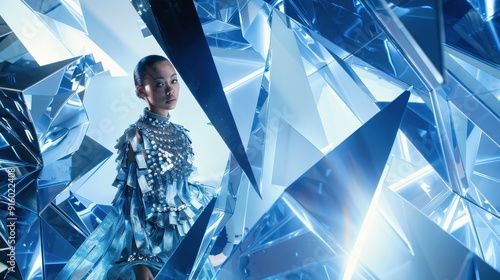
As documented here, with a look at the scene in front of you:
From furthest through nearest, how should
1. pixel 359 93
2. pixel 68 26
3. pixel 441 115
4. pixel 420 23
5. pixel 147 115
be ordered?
1. pixel 68 26
2. pixel 147 115
3. pixel 359 93
4. pixel 441 115
5. pixel 420 23

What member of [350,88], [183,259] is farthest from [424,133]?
[183,259]

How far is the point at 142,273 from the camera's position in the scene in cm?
119

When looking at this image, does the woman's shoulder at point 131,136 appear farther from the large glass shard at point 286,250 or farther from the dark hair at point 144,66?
the large glass shard at point 286,250

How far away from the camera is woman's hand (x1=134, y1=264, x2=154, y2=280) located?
46.8 inches

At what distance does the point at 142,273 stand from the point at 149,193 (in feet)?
0.64

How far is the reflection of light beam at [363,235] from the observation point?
41.8 inches

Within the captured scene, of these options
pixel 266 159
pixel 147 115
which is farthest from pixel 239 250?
pixel 147 115

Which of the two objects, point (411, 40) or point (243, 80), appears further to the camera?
point (243, 80)

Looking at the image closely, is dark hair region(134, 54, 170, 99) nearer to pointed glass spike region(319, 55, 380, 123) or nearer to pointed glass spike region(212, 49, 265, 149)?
pointed glass spike region(212, 49, 265, 149)

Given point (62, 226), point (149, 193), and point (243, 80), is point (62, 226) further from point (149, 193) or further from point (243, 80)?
point (243, 80)

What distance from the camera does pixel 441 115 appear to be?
1.05 meters

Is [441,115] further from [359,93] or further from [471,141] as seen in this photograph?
[359,93]

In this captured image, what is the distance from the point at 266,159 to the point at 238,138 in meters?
0.15

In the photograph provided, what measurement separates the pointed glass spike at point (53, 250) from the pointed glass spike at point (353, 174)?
76cm
